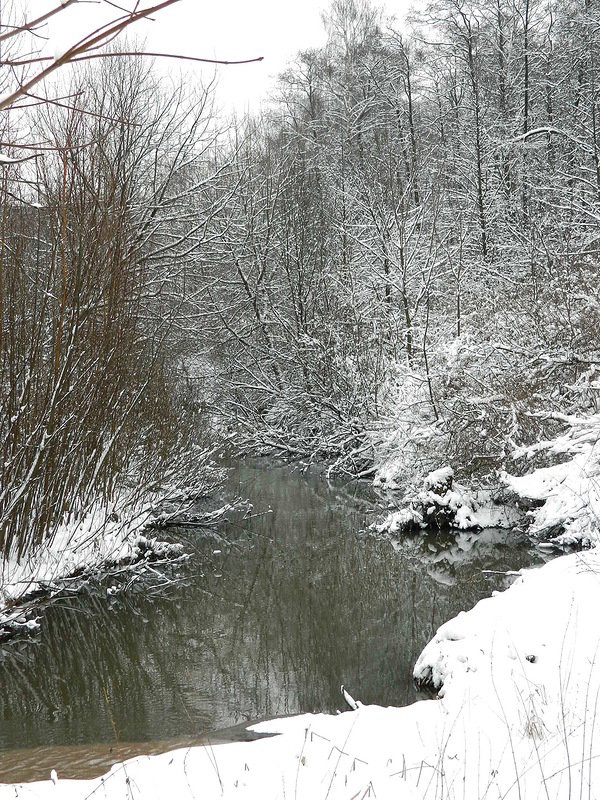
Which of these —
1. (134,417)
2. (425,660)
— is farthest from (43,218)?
(425,660)

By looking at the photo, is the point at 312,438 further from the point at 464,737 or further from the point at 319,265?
the point at 464,737

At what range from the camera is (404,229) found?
16.7 m

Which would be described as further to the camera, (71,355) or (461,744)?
(71,355)

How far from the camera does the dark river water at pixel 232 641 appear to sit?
540 cm

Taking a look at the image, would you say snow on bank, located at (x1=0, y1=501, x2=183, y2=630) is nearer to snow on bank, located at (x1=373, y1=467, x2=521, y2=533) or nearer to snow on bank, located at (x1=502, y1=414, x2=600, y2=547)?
snow on bank, located at (x1=373, y1=467, x2=521, y2=533)

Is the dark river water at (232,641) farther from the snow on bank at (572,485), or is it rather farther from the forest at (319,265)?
the forest at (319,265)

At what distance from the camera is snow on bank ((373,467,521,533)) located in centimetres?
1144

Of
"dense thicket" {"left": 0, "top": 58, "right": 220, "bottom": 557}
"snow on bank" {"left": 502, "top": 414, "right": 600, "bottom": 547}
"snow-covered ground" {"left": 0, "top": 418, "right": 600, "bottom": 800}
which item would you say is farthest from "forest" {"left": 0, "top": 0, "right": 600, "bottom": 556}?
"snow-covered ground" {"left": 0, "top": 418, "right": 600, "bottom": 800}

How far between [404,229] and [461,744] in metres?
14.5

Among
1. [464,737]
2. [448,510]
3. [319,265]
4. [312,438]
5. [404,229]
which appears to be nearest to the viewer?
[464,737]

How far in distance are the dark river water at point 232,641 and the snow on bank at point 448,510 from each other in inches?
14.4

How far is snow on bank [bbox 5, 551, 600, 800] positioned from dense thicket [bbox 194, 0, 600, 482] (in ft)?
23.3

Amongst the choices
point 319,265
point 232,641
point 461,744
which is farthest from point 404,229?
point 461,744

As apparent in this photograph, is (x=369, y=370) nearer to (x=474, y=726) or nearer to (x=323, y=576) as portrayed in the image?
(x=323, y=576)
